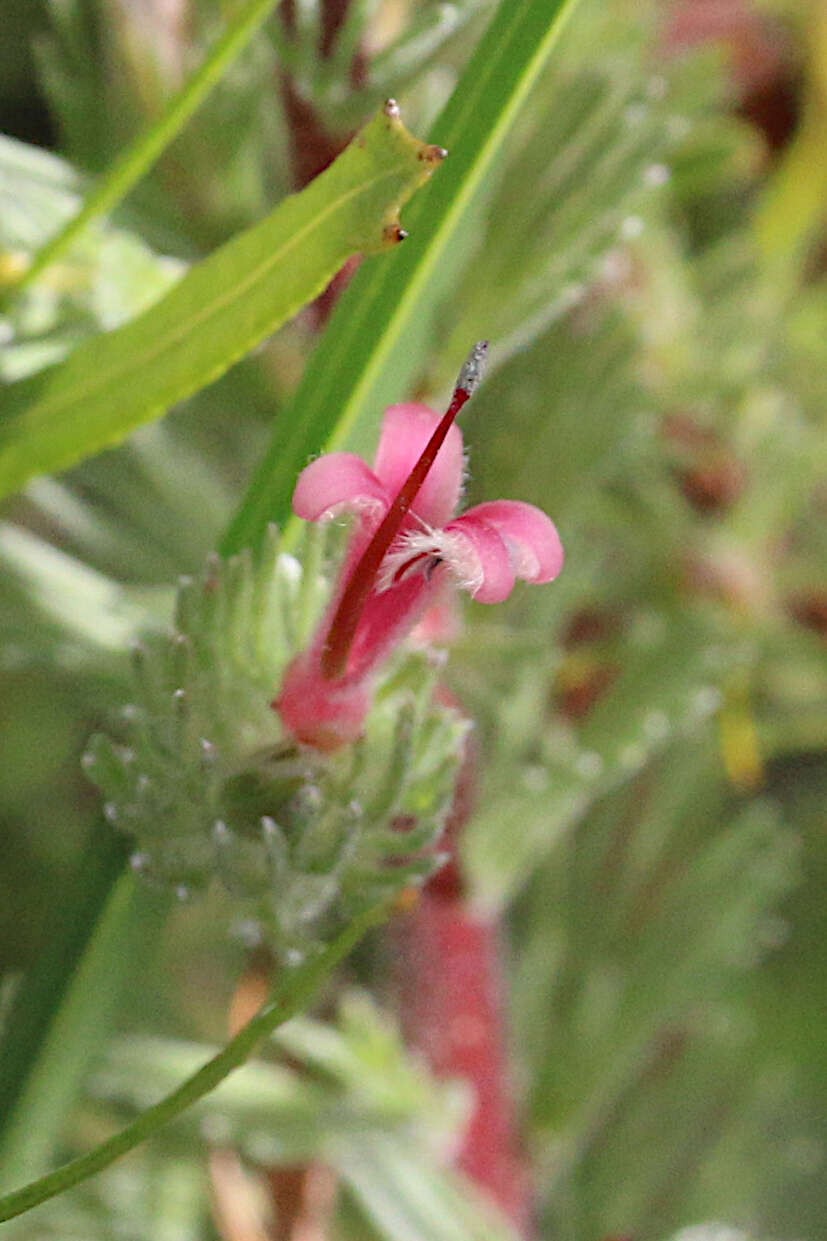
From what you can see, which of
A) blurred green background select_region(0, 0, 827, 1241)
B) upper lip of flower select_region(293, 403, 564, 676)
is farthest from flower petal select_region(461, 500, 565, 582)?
blurred green background select_region(0, 0, 827, 1241)

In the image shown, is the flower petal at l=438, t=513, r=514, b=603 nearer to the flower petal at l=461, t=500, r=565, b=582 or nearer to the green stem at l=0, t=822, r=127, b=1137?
the flower petal at l=461, t=500, r=565, b=582

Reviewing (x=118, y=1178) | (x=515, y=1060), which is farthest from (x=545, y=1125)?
(x=118, y=1178)

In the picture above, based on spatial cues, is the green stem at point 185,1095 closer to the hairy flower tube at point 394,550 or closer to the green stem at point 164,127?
the hairy flower tube at point 394,550

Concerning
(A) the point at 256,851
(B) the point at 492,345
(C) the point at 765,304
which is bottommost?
(A) the point at 256,851

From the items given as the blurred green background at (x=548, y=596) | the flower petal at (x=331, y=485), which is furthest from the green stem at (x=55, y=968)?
the flower petal at (x=331, y=485)

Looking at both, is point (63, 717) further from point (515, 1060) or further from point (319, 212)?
point (319, 212)

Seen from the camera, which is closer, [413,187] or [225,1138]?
[413,187]

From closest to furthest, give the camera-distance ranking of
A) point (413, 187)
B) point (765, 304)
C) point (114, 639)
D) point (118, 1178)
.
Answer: point (413, 187) < point (114, 639) < point (118, 1178) < point (765, 304)
